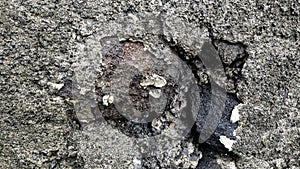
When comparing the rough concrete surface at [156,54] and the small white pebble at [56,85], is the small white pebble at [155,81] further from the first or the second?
the small white pebble at [56,85]

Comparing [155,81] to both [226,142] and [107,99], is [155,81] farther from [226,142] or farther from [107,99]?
[226,142]

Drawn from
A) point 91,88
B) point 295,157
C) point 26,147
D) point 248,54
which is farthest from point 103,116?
point 295,157

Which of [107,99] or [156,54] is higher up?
[156,54]

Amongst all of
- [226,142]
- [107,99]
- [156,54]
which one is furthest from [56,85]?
[226,142]

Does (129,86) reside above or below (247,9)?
below

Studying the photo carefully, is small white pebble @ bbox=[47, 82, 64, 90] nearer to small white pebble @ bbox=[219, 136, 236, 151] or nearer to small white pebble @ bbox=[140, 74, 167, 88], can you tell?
small white pebble @ bbox=[140, 74, 167, 88]

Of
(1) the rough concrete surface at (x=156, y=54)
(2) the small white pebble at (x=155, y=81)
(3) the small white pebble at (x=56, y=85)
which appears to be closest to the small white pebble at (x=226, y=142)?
(1) the rough concrete surface at (x=156, y=54)

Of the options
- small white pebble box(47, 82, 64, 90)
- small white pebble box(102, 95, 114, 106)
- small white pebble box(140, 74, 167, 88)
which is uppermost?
small white pebble box(140, 74, 167, 88)

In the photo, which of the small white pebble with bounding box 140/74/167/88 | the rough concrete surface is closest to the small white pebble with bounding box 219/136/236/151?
the rough concrete surface

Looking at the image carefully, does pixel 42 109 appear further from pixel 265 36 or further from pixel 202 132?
pixel 265 36
